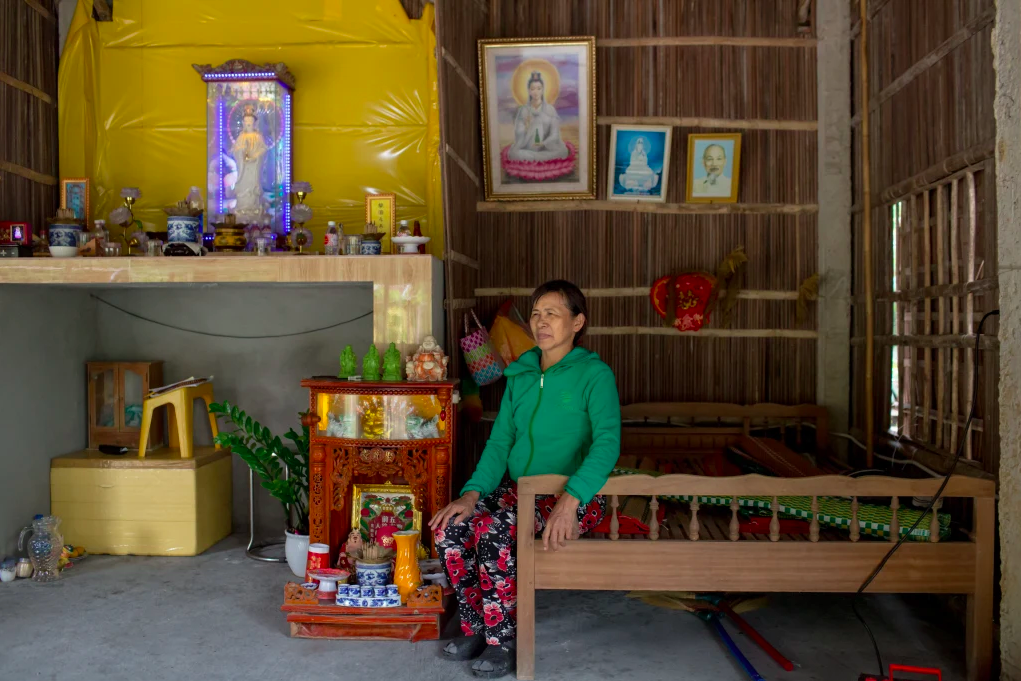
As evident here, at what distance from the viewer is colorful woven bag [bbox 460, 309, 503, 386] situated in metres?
4.80

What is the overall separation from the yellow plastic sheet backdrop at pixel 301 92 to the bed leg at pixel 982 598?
2976mm

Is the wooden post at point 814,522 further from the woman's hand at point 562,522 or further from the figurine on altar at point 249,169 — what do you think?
the figurine on altar at point 249,169

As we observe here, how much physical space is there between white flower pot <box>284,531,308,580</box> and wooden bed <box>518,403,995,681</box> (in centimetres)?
152

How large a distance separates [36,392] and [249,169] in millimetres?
1593

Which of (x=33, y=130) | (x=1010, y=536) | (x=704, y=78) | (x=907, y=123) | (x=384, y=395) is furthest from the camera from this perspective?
(x=704, y=78)

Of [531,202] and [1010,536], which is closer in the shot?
[1010,536]

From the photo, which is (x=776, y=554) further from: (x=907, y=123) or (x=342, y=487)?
(x=907, y=123)

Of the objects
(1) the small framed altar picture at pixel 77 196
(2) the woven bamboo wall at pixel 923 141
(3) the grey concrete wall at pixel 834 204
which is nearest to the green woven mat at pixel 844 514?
(2) the woven bamboo wall at pixel 923 141

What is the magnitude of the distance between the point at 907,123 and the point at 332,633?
3.39m

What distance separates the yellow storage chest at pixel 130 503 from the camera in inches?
188

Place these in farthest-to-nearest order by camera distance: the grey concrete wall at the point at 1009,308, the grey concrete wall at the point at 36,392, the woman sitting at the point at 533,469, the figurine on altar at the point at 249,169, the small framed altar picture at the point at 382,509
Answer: the figurine on altar at the point at 249,169
the grey concrete wall at the point at 36,392
the small framed altar picture at the point at 382,509
the woman sitting at the point at 533,469
the grey concrete wall at the point at 1009,308

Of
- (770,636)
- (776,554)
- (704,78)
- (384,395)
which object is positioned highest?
(704,78)

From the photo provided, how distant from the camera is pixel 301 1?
16.8ft

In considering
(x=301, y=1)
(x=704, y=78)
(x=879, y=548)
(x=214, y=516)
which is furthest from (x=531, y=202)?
(x=879, y=548)
